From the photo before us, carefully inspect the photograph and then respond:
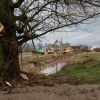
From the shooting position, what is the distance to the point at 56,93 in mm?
6254

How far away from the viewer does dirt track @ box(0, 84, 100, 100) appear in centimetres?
589

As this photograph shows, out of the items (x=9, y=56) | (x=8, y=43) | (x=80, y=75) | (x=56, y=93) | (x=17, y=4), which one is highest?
(x=17, y=4)

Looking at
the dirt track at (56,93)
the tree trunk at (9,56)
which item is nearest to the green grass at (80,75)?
the tree trunk at (9,56)

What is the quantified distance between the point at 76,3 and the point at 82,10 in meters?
0.39

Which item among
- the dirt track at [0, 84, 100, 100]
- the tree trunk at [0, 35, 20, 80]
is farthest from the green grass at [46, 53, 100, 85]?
the dirt track at [0, 84, 100, 100]

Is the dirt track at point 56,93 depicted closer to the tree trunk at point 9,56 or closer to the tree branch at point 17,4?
the tree trunk at point 9,56

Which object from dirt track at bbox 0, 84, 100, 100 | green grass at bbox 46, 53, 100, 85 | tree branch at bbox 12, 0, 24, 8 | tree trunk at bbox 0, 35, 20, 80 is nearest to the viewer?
dirt track at bbox 0, 84, 100, 100

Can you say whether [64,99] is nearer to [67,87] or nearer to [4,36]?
[67,87]

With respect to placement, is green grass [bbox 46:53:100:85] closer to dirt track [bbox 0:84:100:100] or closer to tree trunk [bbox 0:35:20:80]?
tree trunk [bbox 0:35:20:80]

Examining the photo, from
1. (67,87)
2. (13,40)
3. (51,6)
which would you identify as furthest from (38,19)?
(67,87)

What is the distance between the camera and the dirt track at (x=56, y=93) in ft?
19.3

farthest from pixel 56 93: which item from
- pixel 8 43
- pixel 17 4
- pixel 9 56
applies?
pixel 17 4

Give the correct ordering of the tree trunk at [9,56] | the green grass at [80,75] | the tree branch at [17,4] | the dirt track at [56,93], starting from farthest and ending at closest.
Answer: the tree branch at [17,4] < the green grass at [80,75] < the tree trunk at [9,56] < the dirt track at [56,93]

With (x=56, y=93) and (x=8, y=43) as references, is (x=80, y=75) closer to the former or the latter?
(x=8, y=43)
